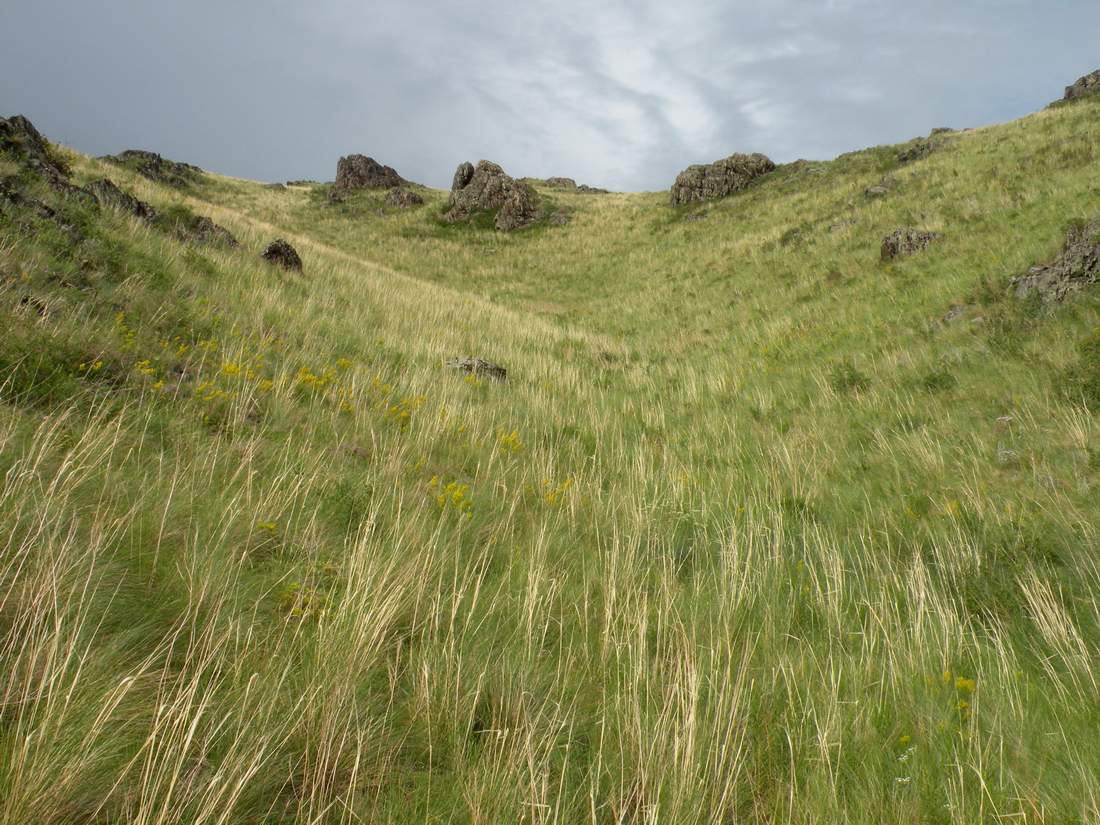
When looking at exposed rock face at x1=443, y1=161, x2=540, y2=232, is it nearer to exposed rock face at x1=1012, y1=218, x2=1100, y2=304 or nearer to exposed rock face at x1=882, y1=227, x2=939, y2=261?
exposed rock face at x1=882, y1=227, x2=939, y2=261

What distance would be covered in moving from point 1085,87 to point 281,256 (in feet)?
139

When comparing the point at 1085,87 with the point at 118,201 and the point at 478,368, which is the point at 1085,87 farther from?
the point at 118,201

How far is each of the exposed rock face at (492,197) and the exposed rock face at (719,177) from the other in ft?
34.1

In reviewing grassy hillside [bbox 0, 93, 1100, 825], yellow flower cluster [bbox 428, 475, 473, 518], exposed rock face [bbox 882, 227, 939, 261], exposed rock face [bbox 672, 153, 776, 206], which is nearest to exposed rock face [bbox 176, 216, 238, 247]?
grassy hillside [bbox 0, 93, 1100, 825]

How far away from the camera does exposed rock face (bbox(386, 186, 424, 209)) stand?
1715 inches

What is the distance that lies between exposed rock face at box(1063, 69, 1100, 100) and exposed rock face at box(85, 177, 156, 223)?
42611 millimetres

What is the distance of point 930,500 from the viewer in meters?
4.07

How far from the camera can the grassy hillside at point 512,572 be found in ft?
5.20

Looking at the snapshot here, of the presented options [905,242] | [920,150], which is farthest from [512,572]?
[920,150]

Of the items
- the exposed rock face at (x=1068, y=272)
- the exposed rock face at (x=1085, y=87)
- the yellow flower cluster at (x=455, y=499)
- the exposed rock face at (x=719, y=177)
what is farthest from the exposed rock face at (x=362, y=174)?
the yellow flower cluster at (x=455, y=499)

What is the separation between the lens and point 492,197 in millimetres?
39938

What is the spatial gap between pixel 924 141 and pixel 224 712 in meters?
37.8

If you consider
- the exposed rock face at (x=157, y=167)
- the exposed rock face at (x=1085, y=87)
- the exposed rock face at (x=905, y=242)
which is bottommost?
the exposed rock face at (x=905, y=242)

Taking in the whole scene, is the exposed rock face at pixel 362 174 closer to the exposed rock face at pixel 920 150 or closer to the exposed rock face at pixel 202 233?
the exposed rock face at pixel 920 150
